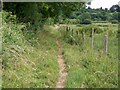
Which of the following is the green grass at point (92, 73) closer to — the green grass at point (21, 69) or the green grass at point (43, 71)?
the green grass at point (43, 71)

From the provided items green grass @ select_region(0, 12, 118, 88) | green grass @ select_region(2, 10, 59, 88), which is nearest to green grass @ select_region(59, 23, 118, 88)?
green grass @ select_region(0, 12, 118, 88)

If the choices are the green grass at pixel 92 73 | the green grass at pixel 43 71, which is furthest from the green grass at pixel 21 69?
the green grass at pixel 92 73

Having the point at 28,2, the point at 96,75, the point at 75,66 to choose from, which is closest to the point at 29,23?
the point at 28,2

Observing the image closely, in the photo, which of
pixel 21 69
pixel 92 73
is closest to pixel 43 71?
pixel 21 69

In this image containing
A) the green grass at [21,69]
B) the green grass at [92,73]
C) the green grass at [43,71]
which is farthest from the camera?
the green grass at [92,73]

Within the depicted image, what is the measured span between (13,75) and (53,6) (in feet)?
38.1

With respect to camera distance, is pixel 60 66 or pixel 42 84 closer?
pixel 42 84

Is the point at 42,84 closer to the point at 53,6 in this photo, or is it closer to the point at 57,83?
the point at 57,83

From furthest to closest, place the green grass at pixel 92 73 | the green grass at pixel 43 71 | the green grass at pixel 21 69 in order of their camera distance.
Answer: the green grass at pixel 92 73 < the green grass at pixel 43 71 < the green grass at pixel 21 69

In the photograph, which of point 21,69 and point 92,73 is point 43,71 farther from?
point 92,73

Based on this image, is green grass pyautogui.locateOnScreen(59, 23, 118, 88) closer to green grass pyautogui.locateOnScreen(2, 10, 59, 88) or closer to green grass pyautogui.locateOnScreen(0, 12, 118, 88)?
green grass pyautogui.locateOnScreen(0, 12, 118, 88)

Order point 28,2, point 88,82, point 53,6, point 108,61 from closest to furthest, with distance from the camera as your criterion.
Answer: point 88,82, point 108,61, point 28,2, point 53,6

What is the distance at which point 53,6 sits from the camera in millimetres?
18172

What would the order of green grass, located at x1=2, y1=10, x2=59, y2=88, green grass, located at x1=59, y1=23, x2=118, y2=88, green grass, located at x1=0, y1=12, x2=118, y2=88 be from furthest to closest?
green grass, located at x1=59, y1=23, x2=118, y2=88
green grass, located at x1=0, y1=12, x2=118, y2=88
green grass, located at x1=2, y1=10, x2=59, y2=88
